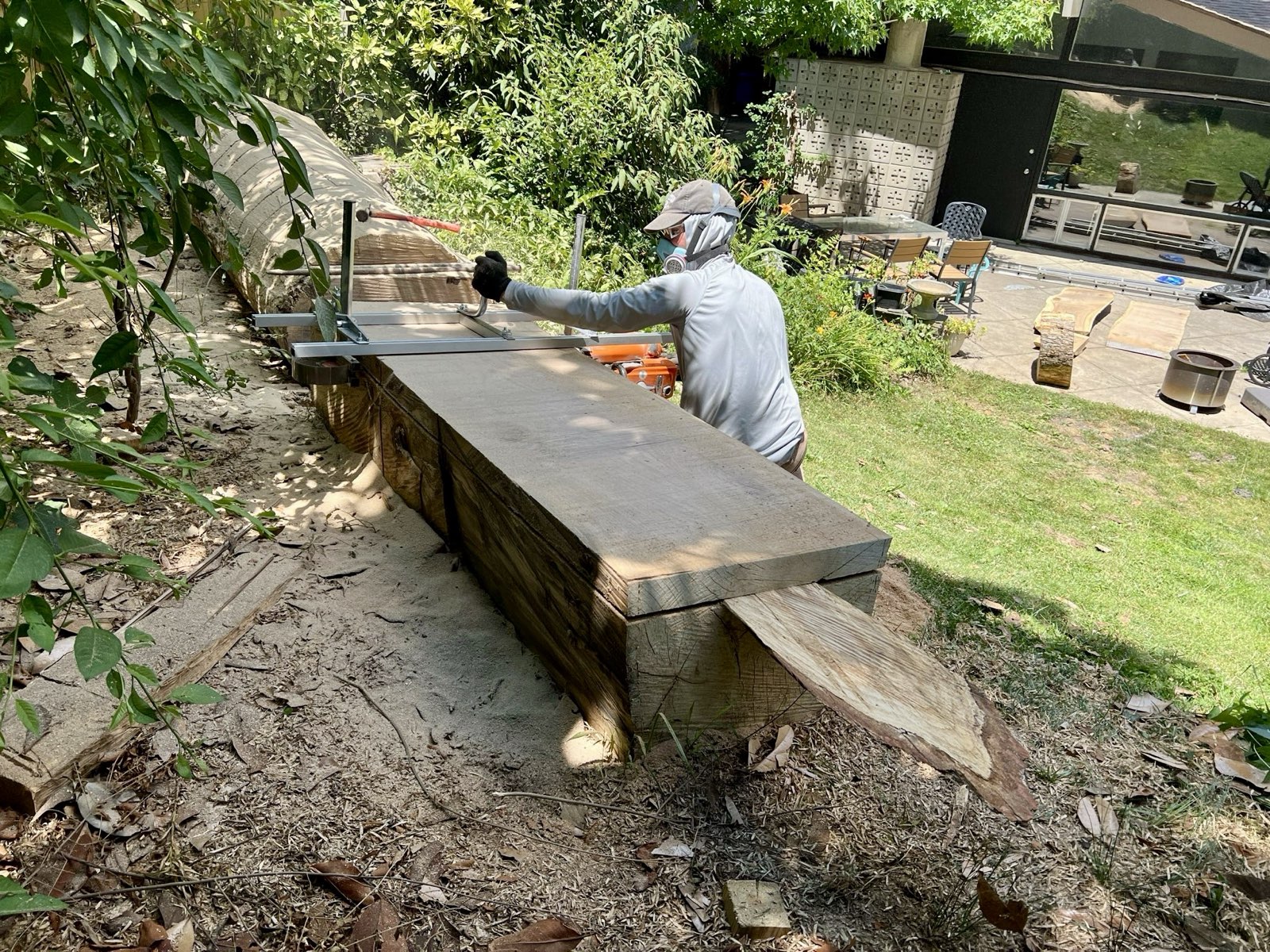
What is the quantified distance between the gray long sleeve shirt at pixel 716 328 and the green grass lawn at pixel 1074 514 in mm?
1126

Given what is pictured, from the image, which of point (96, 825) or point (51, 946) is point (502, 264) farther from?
point (51, 946)

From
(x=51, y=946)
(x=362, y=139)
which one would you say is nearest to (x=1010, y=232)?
(x=362, y=139)

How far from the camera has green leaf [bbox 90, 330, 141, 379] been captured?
1.65 metres

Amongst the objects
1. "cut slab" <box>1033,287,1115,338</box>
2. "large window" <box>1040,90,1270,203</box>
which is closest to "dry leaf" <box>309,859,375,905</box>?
"cut slab" <box>1033,287,1115,338</box>

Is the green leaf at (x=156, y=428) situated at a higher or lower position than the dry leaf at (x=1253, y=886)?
higher

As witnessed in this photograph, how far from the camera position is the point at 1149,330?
11719mm

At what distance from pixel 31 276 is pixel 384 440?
323cm

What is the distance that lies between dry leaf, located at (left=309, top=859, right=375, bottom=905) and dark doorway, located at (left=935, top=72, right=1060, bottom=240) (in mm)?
15999

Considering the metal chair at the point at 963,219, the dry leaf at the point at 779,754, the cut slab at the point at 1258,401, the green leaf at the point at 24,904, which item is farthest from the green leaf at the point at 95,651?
the metal chair at the point at 963,219

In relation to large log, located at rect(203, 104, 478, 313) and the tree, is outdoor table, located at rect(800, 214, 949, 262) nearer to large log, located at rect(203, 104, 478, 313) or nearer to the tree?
the tree

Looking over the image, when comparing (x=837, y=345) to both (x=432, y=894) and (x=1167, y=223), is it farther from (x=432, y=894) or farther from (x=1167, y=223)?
(x=1167, y=223)

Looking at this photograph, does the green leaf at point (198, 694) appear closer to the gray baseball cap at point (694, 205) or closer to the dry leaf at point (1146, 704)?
the gray baseball cap at point (694, 205)

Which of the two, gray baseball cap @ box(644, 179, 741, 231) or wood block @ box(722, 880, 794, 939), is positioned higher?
gray baseball cap @ box(644, 179, 741, 231)

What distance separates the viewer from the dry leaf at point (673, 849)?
2.29 meters
